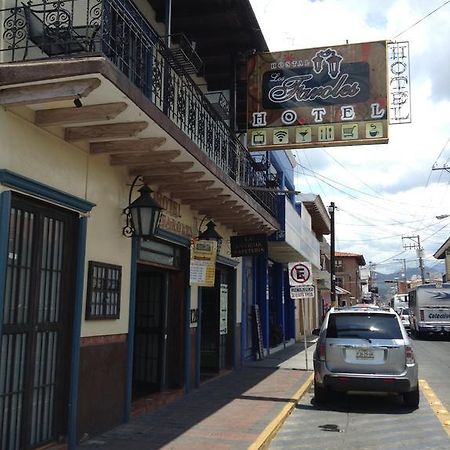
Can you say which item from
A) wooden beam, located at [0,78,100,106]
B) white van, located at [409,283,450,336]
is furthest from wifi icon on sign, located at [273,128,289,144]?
white van, located at [409,283,450,336]

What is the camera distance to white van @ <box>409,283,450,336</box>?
28.4 metres

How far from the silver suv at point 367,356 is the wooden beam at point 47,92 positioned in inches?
250

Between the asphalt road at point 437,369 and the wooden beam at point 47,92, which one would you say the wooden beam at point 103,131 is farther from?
the asphalt road at point 437,369

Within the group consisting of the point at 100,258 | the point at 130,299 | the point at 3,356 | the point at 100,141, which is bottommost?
the point at 3,356

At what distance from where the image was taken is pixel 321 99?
11312 mm

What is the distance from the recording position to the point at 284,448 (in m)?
7.08

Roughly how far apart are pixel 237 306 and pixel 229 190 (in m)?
5.49

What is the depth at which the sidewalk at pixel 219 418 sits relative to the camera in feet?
22.5

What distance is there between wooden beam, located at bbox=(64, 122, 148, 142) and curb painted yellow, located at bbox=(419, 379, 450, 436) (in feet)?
19.2

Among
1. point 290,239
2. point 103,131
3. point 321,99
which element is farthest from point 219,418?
point 290,239

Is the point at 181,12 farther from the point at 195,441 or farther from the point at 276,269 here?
the point at 276,269

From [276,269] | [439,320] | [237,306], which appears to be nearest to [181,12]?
[237,306]

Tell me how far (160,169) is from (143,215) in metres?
0.76

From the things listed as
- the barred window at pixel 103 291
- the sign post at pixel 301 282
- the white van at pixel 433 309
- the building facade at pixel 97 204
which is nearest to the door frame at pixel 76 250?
the building facade at pixel 97 204
